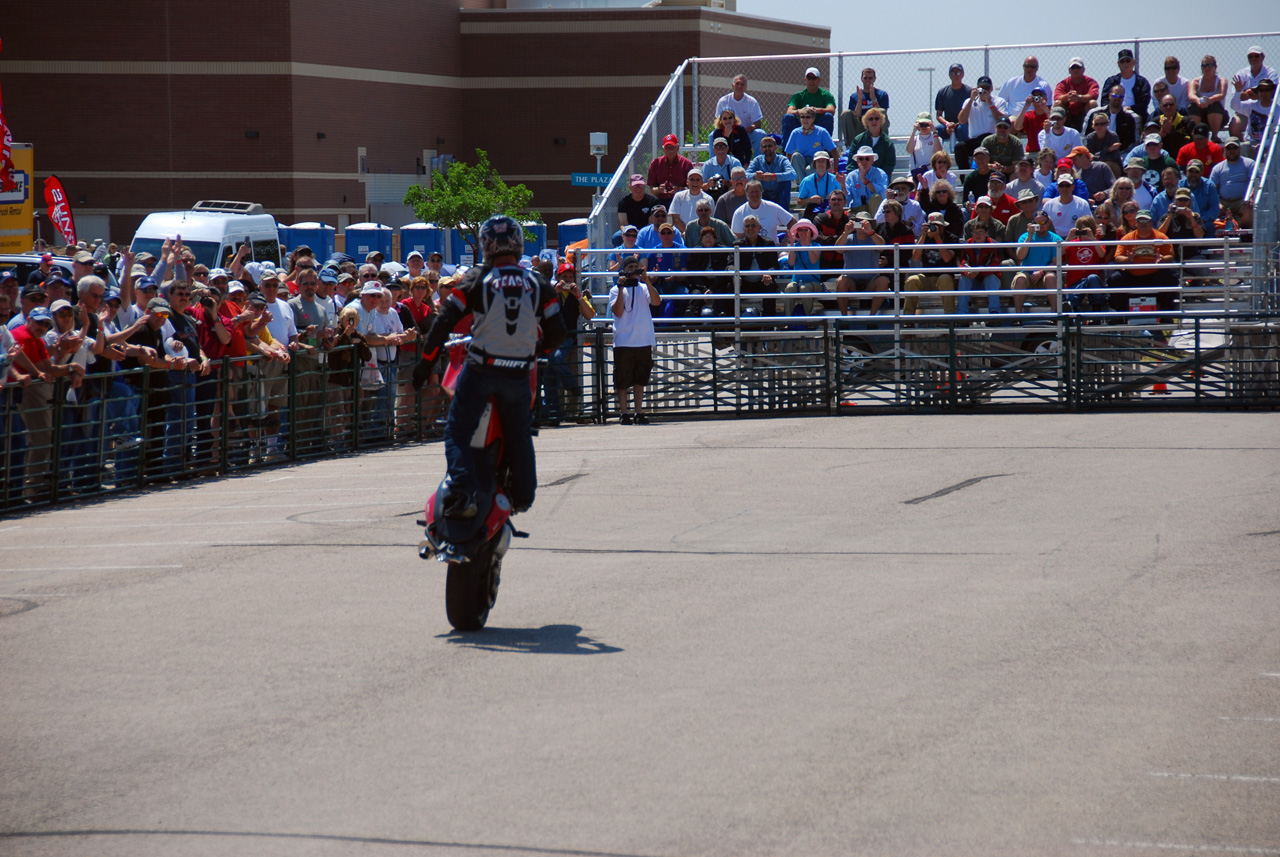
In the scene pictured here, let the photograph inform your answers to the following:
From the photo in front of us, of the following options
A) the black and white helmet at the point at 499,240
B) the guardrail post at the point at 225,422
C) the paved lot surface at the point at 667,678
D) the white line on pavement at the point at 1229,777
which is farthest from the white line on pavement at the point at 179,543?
the white line on pavement at the point at 1229,777

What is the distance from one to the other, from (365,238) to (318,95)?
10.4 metres

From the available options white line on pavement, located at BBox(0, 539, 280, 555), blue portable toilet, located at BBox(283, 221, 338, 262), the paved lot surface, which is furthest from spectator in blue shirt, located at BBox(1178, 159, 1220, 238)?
blue portable toilet, located at BBox(283, 221, 338, 262)

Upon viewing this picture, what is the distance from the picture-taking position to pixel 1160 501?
11336mm

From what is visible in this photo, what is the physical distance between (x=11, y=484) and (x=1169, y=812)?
Result: 1032cm

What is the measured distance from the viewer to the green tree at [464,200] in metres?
56.6

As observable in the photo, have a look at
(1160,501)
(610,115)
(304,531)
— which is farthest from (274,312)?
(610,115)

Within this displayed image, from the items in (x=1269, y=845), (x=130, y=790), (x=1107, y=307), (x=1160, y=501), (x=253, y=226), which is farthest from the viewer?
(x=253, y=226)

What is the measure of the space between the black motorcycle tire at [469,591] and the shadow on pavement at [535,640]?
0.06 metres

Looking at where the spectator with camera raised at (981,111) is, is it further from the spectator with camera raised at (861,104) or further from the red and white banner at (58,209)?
the red and white banner at (58,209)

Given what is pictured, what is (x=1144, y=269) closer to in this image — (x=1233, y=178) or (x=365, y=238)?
(x=1233, y=178)

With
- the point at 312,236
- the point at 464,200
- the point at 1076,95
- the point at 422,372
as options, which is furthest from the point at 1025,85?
the point at 464,200

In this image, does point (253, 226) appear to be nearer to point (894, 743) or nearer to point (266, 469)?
point (266, 469)

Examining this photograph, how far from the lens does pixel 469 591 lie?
7.43m

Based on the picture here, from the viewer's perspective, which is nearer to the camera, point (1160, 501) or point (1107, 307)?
point (1160, 501)
